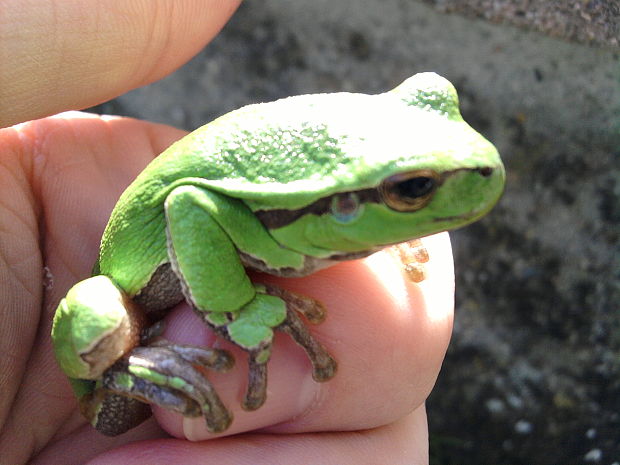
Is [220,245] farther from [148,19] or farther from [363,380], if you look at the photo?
[148,19]

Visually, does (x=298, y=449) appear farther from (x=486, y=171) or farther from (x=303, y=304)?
(x=486, y=171)

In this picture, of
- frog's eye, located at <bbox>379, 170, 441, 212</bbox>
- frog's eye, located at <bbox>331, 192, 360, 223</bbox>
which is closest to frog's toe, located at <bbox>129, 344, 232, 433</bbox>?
frog's eye, located at <bbox>331, 192, 360, 223</bbox>

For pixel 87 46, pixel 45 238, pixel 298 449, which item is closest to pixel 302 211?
pixel 298 449

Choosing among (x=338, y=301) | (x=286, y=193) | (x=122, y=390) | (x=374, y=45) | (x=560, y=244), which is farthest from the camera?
(x=374, y=45)

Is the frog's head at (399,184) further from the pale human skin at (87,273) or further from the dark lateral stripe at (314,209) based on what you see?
the pale human skin at (87,273)

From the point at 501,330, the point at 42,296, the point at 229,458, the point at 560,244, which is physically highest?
the point at 42,296

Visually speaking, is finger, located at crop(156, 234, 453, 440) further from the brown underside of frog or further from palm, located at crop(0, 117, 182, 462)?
palm, located at crop(0, 117, 182, 462)

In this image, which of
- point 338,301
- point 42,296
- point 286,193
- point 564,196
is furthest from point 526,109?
point 42,296
